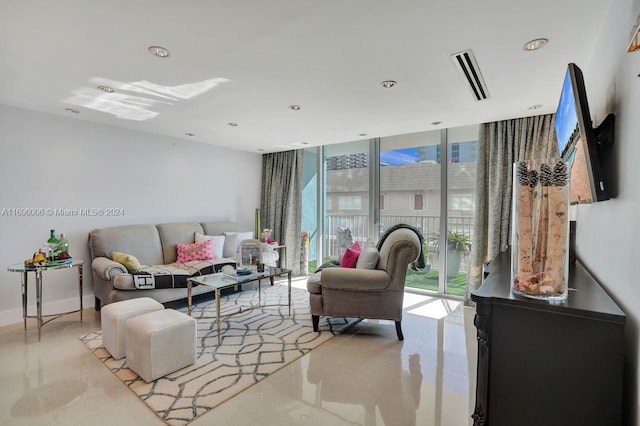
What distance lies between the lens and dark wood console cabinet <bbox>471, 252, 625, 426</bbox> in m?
0.99

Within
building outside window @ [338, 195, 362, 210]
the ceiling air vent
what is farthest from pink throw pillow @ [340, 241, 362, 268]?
the ceiling air vent

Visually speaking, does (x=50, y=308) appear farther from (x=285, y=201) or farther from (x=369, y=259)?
(x=369, y=259)

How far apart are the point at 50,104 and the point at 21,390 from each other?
8.72 feet

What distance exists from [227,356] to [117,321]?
91cm

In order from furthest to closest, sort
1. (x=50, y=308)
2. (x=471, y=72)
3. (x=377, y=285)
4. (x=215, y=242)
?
(x=215, y=242), (x=50, y=308), (x=377, y=285), (x=471, y=72)

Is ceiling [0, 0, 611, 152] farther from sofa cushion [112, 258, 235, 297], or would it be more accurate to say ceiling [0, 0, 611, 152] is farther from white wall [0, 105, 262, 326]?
sofa cushion [112, 258, 235, 297]

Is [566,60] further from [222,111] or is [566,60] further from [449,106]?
[222,111]

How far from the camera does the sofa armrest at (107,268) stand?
10.6 feet

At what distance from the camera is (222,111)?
3.35 meters

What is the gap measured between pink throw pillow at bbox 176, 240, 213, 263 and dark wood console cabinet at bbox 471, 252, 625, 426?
3808 mm

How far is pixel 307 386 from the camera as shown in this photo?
216 centimetres

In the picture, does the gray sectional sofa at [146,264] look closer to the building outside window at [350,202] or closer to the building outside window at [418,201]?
the building outside window at [350,202]

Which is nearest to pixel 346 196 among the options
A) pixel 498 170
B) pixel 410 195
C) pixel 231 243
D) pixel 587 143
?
pixel 410 195

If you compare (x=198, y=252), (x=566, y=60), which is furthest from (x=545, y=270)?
(x=198, y=252)
